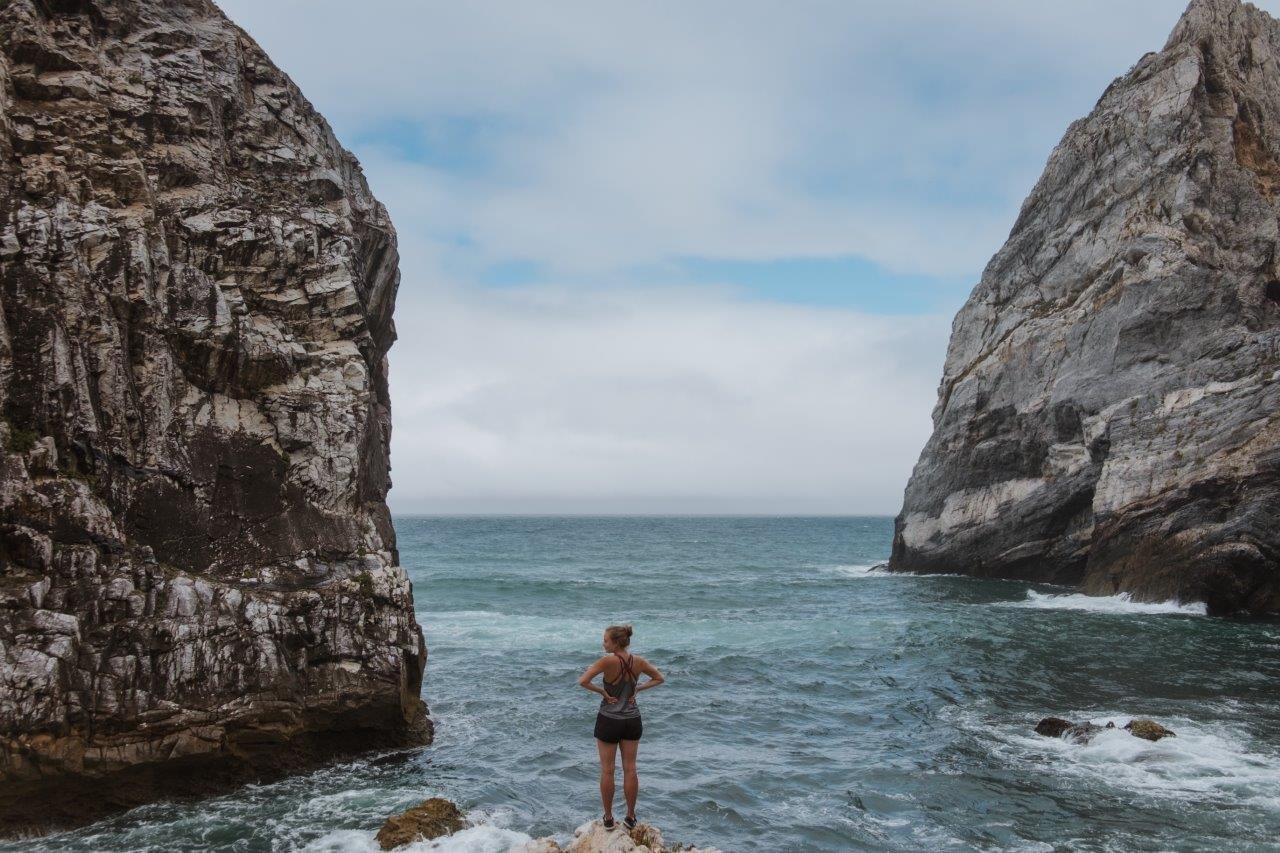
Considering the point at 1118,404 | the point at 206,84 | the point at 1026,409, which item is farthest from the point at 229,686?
the point at 1026,409

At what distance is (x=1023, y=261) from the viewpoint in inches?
1924

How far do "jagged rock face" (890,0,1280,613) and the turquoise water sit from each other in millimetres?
3797

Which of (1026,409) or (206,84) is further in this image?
(1026,409)

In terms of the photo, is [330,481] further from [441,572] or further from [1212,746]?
[441,572]

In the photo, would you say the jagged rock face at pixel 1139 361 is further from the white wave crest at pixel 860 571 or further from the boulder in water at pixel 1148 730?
the boulder in water at pixel 1148 730

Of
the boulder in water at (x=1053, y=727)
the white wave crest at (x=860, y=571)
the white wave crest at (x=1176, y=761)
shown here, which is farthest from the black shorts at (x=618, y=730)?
the white wave crest at (x=860, y=571)

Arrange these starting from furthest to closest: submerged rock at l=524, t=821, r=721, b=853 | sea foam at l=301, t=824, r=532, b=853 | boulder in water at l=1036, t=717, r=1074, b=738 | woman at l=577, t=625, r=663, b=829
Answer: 1. boulder in water at l=1036, t=717, r=1074, b=738
2. sea foam at l=301, t=824, r=532, b=853
3. woman at l=577, t=625, r=663, b=829
4. submerged rock at l=524, t=821, r=721, b=853

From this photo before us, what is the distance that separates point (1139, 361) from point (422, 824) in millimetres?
36543

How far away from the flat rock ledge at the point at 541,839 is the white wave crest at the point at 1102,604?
28413 millimetres

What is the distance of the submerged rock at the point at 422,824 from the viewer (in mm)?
11633

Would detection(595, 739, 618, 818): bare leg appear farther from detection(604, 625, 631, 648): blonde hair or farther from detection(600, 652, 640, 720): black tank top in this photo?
detection(604, 625, 631, 648): blonde hair

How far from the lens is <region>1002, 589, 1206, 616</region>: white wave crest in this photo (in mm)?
32969

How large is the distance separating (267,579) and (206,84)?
11359mm

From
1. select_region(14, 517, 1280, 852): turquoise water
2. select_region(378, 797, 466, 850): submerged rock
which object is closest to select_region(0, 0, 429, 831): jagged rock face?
select_region(14, 517, 1280, 852): turquoise water
